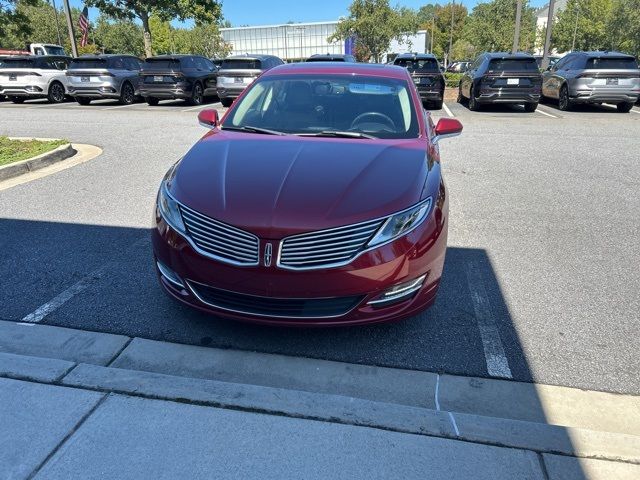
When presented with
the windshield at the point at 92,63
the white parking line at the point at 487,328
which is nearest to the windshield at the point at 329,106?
the white parking line at the point at 487,328

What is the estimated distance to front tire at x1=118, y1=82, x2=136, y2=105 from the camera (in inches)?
655

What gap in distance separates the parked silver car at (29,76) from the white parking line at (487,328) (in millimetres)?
16886

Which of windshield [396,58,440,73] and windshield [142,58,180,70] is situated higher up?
windshield [142,58,180,70]

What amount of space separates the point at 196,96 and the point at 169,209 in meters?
14.8

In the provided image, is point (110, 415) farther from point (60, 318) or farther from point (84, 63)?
point (84, 63)

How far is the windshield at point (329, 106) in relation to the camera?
13.3 feet

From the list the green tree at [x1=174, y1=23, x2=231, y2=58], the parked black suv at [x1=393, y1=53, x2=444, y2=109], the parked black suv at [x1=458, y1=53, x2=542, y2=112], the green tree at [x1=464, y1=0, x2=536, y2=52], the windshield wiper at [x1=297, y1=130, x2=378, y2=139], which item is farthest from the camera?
the green tree at [x1=174, y1=23, x2=231, y2=58]

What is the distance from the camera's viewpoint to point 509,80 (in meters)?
14.0

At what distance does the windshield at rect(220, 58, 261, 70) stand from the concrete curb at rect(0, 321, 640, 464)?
13.7 meters

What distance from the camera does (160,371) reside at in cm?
294

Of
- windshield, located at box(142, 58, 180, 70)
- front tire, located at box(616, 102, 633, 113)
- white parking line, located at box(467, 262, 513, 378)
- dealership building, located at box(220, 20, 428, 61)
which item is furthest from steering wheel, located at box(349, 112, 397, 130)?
dealership building, located at box(220, 20, 428, 61)

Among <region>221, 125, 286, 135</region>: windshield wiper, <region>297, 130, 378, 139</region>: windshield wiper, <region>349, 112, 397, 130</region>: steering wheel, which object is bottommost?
<region>297, 130, 378, 139</region>: windshield wiper

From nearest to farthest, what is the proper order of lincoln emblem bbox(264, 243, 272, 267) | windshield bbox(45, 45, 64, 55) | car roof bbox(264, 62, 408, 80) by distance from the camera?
lincoln emblem bbox(264, 243, 272, 267) < car roof bbox(264, 62, 408, 80) < windshield bbox(45, 45, 64, 55)

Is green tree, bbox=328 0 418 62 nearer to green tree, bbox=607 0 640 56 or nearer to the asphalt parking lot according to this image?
green tree, bbox=607 0 640 56
